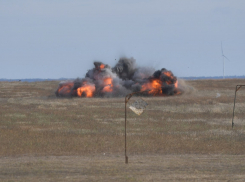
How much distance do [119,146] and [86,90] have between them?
47780mm

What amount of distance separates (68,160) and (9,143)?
7.63m

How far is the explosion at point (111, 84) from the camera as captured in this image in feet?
241

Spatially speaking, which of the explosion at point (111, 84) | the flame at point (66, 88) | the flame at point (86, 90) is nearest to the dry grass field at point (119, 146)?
the flame at point (86, 90)

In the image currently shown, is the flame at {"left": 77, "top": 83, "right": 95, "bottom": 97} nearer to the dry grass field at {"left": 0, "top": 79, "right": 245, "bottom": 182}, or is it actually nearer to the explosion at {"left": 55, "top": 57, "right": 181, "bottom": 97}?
the explosion at {"left": 55, "top": 57, "right": 181, "bottom": 97}

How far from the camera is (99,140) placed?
92.6ft

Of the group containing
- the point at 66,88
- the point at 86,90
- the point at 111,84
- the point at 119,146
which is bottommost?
the point at 119,146

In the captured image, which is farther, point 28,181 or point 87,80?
point 87,80

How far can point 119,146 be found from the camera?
2584 centimetres

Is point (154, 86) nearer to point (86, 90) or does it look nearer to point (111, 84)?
point (111, 84)

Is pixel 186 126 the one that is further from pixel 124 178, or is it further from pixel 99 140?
pixel 124 178

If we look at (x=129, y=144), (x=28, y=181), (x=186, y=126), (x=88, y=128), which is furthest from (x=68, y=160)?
(x=186, y=126)

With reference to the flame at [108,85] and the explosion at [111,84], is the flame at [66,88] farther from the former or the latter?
the flame at [108,85]

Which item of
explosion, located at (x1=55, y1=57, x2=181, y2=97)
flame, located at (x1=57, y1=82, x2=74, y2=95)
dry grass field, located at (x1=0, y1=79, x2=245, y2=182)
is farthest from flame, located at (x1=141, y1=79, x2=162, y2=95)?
dry grass field, located at (x1=0, y1=79, x2=245, y2=182)

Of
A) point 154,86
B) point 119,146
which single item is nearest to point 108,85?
point 154,86
